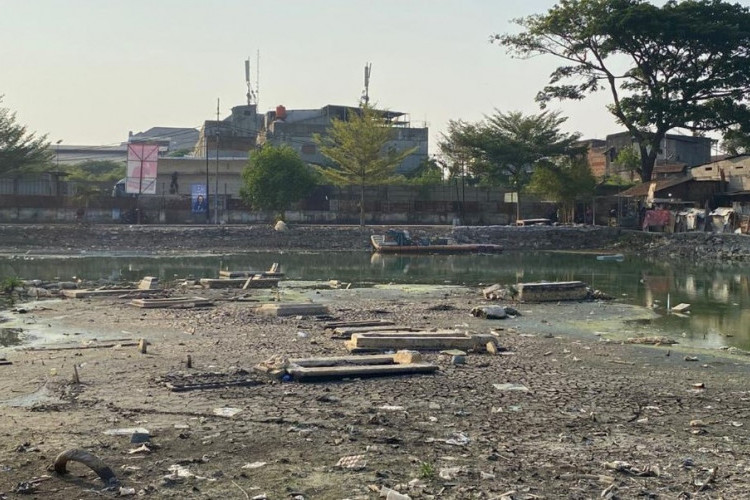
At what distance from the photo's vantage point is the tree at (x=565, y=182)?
57250mm

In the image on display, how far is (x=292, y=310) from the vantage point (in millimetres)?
18938

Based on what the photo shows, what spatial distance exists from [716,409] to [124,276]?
2464cm

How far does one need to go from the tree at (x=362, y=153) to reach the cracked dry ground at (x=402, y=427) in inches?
1866

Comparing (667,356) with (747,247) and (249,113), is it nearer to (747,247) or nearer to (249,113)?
(747,247)

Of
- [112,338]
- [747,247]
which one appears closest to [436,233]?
[747,247]

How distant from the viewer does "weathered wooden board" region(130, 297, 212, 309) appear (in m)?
20.7

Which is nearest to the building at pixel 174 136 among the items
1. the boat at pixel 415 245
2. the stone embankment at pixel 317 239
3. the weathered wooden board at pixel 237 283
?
the stone embankment at pixel 317 239

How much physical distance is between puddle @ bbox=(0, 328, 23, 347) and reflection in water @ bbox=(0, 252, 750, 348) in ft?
40.1

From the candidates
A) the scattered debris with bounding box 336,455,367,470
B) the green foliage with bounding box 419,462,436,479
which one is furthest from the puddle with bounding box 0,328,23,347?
the green foliage with bounding box 419,462,436,479

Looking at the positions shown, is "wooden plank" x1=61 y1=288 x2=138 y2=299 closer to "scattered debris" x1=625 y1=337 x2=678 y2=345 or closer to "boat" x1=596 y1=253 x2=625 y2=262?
"scattered debris" x1=625 y1=337 x2=678 y2=345

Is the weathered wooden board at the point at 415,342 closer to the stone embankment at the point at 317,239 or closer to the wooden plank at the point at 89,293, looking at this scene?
the wooden plank at the point at 89,293

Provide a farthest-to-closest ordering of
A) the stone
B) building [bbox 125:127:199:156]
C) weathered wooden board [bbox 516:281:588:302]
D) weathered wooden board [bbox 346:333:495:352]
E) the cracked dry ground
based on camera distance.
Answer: building [bbox 125:127:199:156]
weathered wooden board [bbox 516:281:588:302]
weathered wooden board [bbox 346:333:495:352]
the stone
the cracked dry ground

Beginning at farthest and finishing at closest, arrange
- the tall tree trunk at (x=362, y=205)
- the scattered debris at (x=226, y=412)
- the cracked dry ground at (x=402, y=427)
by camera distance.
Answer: the tall tree trunk at (x=362, y=205) < the scattered debris at (x=226, y=412) < the cracked dry ground at (x=402, y=427)

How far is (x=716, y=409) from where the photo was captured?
1026cm
